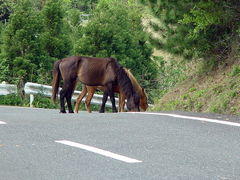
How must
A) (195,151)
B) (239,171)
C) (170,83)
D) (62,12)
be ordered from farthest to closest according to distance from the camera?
(62,12) < (170,83) < (195,151) < (239,171)

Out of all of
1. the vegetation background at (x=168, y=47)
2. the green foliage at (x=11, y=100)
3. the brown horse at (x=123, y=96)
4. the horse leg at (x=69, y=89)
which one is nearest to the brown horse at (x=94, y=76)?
the horse leg at (x=69, y=89)

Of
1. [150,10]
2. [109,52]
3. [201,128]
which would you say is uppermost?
[150,10]

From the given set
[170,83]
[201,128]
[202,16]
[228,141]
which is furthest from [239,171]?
[170,83]

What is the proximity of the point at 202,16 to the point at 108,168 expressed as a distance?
6999 millimetres

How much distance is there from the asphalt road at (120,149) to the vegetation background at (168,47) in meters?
3.19

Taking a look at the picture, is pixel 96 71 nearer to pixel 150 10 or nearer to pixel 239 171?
pixel 150 10

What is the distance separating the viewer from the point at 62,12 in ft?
102

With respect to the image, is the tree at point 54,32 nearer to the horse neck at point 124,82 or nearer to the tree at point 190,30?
the horse neck at point 124,82

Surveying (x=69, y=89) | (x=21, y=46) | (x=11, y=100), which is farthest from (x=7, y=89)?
(x=69, y=89)

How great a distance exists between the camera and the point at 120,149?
8.58 meters

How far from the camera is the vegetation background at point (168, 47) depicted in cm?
1467

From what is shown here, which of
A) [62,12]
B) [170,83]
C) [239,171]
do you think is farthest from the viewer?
[62,12]

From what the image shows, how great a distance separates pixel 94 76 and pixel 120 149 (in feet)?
39.6

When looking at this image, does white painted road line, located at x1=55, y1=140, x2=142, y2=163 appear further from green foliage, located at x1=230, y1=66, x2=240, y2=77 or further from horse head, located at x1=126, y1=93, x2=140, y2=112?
horse head, located at x1=126, y1=93, x2=140, y2=112
